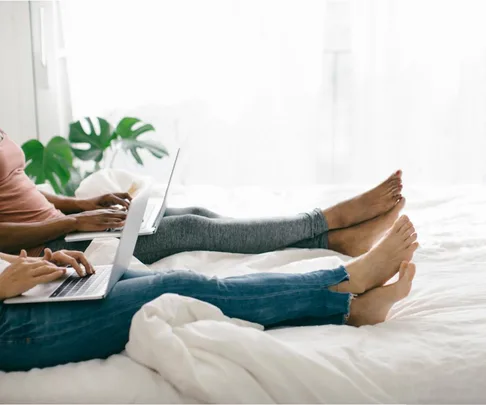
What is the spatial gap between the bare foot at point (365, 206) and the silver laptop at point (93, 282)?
23.9 inches

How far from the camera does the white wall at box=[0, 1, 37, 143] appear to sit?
3238 millimetres

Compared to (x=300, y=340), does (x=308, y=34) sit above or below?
above

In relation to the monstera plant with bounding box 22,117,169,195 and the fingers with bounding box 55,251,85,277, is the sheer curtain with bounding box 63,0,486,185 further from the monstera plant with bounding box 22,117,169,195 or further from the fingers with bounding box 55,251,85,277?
the fingers with bounding box 55,251,85,277

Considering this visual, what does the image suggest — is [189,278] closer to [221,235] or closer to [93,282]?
[93,282]

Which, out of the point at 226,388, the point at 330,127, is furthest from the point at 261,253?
the point at 330,127

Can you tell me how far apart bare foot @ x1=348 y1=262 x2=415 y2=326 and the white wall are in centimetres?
267

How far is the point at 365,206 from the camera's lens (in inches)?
63.5

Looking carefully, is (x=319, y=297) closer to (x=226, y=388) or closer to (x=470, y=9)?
(x=226, y=388)

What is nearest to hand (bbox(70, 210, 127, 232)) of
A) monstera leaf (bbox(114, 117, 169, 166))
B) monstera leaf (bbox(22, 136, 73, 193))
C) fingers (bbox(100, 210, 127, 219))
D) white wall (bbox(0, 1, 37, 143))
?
fingers (bbox(100, 210, 127, 219))

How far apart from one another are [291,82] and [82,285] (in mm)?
2464

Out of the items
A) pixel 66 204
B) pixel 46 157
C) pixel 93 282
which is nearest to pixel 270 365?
pixel 93 282

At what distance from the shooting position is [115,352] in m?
1.03

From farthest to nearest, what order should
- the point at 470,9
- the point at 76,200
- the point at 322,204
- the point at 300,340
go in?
the point at 470,9, the point at 322,204, the point at 76,200, the point at 300,340

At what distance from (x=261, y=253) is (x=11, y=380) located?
2.41 ft
